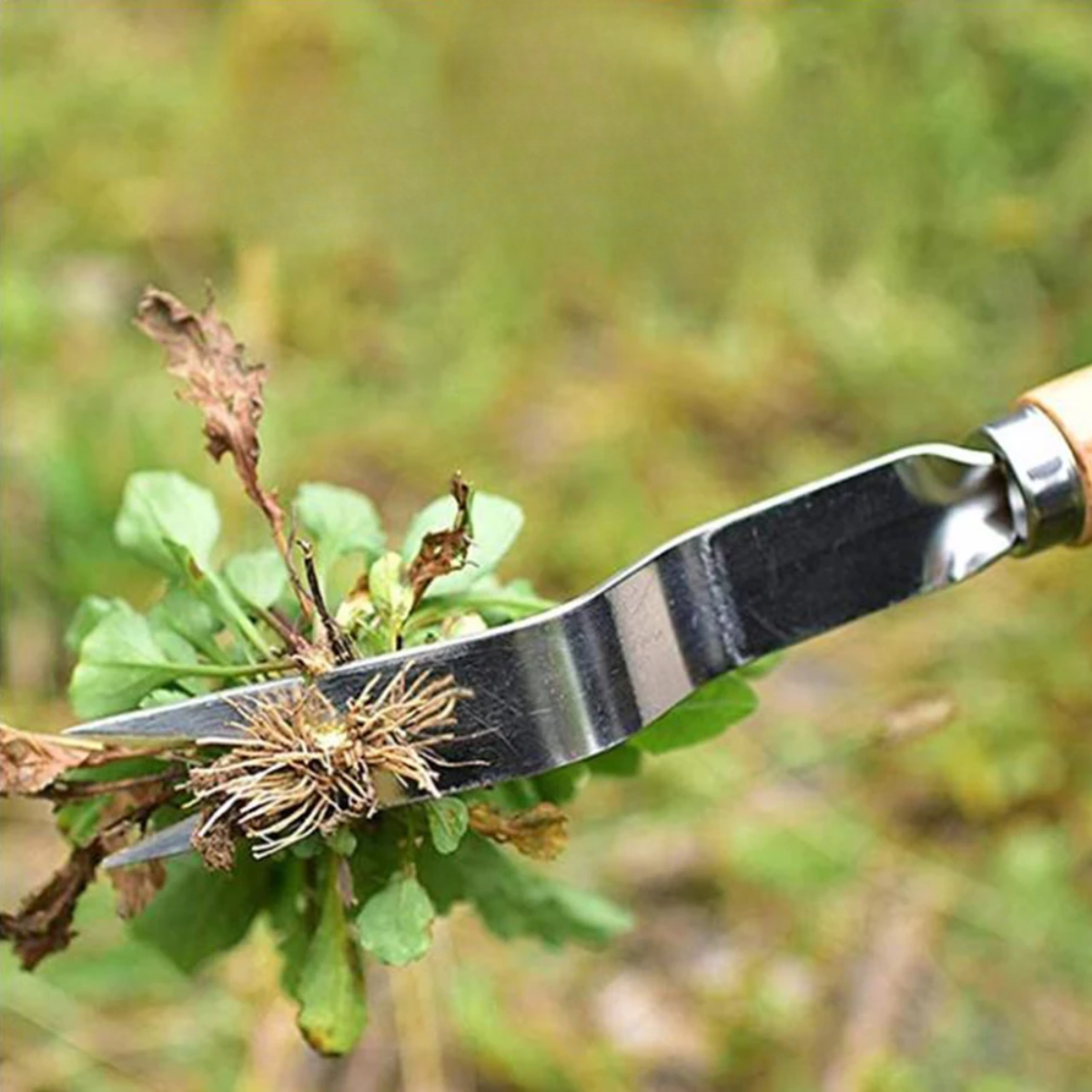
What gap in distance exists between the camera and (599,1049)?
107 centimetres

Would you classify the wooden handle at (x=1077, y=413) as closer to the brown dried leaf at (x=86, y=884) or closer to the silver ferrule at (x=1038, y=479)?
the silver ferrule at (x=1038, y=479)

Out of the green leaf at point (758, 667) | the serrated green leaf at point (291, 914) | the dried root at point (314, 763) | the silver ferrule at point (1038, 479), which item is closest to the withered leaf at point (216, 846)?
the dried root at point (314, 763)

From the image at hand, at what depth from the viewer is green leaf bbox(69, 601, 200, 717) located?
1.93 ft

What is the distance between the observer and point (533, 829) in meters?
0.56

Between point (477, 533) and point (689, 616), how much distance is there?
0.27 feet

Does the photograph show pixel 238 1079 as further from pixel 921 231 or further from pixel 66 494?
pixel 921 231

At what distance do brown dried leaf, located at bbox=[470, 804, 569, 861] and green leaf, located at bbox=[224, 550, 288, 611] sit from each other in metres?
0.11

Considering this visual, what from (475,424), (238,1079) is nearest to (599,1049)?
(238,1079)

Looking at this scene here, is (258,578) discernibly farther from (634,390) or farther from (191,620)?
(634,390)

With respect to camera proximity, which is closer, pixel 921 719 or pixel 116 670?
pixel 116 670

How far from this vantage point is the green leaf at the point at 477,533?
1.95 feet

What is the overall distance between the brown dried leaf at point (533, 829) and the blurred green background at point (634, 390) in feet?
0.91

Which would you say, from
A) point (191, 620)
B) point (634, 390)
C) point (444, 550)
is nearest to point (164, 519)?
point (191, 620)

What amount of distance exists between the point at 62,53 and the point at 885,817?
4.02 feet
